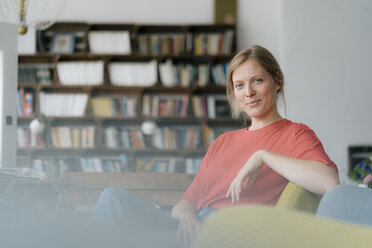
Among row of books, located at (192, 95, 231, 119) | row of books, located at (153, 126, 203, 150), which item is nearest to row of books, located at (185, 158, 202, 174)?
row of books, located at (153, 126, 203, 150)

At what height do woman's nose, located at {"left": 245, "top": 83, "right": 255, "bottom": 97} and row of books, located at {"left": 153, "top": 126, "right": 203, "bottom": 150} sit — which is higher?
woman's nose, located at {"left": 245, "top": 83, "right": 255, "bottom": 97}

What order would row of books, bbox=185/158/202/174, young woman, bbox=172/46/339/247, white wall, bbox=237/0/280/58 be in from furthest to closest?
row of books, bbox=185/158/202/174 → white wall, bbox=237/0/280/58 → young woman, bbox=172/46/339/247

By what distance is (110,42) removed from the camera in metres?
4.92

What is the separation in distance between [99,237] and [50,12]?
3475 mm

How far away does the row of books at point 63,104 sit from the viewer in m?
4.88

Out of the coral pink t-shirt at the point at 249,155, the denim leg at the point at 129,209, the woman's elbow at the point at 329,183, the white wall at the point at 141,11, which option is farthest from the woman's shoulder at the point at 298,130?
the white wall at the point at 141,11

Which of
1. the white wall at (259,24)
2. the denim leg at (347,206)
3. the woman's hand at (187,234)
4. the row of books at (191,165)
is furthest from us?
the row of books at (191,165)

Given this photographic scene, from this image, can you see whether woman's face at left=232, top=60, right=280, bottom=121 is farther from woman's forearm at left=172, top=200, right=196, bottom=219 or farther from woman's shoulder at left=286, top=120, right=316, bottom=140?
woman's forearm at left=172, top=200, right=196, bottom=219

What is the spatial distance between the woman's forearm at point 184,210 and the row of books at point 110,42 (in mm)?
3726

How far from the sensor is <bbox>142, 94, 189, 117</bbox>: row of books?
4.90m

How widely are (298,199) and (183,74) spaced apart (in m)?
3.88

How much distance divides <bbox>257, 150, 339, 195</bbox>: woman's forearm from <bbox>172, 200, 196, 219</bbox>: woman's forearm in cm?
29

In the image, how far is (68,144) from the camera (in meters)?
4.91

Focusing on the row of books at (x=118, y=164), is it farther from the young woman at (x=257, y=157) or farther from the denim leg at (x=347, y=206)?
the denim leg at (x=347, y=206)
